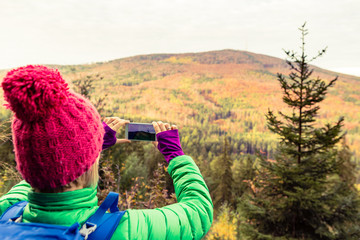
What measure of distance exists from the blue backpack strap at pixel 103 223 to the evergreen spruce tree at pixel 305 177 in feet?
27.6

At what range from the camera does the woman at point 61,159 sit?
878mm

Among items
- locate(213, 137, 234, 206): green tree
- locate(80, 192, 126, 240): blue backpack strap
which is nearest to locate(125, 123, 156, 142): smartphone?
locate(80, 192, 126, 240): blue backpack strap

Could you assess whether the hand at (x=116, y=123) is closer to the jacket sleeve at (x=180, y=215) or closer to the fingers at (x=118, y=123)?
the fingers at (x=118, y=123)

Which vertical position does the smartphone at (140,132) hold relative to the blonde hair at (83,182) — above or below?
Answer: above

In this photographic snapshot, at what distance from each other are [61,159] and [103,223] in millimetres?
271

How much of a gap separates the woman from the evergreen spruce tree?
8.29 metres

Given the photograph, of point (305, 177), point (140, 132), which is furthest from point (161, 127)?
point (305, 177)

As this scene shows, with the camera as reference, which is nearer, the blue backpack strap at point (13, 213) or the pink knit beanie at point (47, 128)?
the pink knit beanie at point (47, 128)

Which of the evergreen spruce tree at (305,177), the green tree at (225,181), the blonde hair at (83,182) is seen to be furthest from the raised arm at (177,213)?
the green tree at (225,181)

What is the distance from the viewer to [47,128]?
88 cm

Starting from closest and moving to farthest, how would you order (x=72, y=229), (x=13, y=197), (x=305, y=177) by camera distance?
(x=72, y=229)
(x=13, y=197)
(x=305, y=177)

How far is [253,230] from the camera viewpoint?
361 inches

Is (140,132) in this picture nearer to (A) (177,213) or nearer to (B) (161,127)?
(B) (161,127)

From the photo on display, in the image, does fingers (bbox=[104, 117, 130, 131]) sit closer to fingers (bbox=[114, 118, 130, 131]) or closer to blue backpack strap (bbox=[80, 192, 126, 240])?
fingers (bbox=[114, 118, 130, 131])
